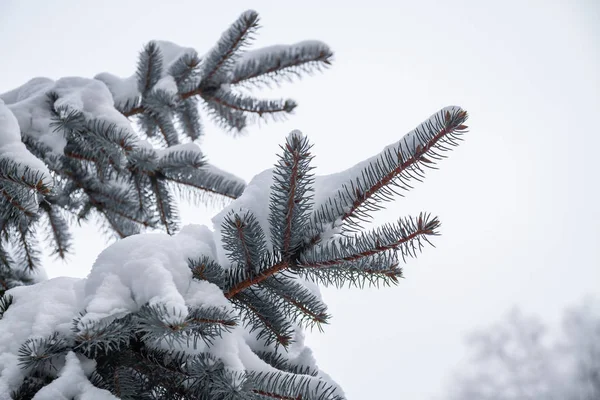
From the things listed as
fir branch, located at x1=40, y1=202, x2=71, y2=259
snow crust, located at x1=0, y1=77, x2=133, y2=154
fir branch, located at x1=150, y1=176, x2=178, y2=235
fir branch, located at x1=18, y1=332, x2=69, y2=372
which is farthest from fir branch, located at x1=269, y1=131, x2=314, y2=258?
fir branch, located at x1=40, y1=202, x2=71, y2=259

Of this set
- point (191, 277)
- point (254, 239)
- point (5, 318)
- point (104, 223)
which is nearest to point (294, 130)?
point (254, 239)

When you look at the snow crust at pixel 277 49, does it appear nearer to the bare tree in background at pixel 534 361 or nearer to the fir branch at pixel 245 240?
the fir branch at pixel 245 240

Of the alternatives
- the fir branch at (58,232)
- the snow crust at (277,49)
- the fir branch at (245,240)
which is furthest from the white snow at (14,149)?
the snow crust at (277,49)

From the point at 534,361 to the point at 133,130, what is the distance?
1416 cm

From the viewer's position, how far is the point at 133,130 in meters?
1.80

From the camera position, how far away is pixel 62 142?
190 cm

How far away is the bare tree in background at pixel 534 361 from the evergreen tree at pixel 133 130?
12805 millimetres

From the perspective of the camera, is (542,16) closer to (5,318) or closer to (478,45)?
(478,45)

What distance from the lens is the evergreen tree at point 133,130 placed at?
1.84m

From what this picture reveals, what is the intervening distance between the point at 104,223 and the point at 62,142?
77cm

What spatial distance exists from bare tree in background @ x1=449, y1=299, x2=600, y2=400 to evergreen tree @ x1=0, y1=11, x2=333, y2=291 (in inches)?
504

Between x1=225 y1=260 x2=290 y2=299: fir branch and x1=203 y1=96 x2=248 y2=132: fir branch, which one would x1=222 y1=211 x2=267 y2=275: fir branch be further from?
x1=203 y1=96 x2=248 y2=132: fir branch

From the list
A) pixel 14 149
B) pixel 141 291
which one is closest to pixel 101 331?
pixel 141 291

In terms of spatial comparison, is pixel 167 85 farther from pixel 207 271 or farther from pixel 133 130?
pixel 207 271
